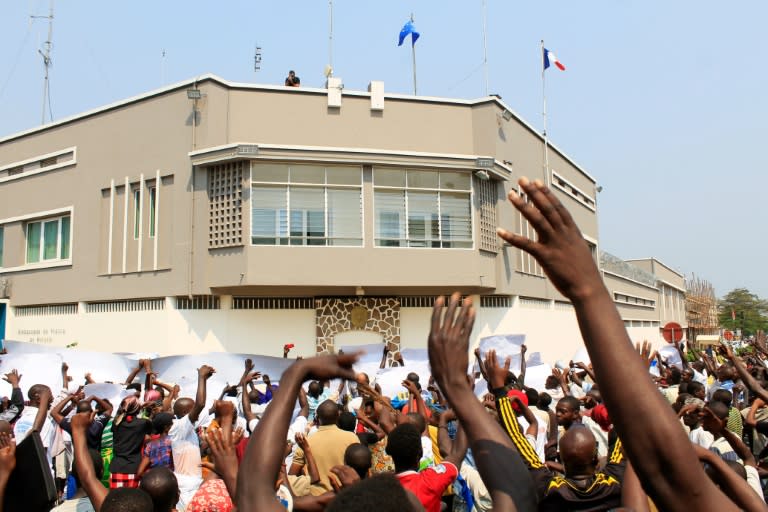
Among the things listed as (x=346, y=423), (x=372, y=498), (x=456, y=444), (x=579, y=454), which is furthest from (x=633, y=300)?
(x=372, y=498)

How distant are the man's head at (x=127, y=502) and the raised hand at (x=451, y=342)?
1391 millimetres

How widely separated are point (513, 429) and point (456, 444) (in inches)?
35.6

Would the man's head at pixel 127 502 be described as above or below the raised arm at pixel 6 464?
below

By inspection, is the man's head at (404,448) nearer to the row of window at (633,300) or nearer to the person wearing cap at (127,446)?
the person wearing cap at (127,446)

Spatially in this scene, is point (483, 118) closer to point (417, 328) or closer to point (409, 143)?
Answer: point (409, 143)

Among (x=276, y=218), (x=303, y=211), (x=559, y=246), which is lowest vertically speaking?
(x=559, y=246)

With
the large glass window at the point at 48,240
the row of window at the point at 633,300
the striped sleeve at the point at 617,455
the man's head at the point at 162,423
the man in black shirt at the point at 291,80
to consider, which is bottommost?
the man's head at the point at 162,423

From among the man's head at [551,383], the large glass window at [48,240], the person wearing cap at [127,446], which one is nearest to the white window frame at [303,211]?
the large glass window at [48,240]

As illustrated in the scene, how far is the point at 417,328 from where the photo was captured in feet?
67.7

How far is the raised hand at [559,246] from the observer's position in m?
1.53

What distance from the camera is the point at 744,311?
80125mm

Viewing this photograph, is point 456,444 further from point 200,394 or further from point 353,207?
point 353,207

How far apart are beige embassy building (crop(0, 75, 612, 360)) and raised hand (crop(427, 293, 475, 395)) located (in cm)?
1651

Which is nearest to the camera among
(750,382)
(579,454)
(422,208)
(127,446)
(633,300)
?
(579,454)
